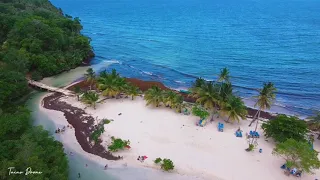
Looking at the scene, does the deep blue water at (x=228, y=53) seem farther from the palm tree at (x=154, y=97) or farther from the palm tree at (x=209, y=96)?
the palm tree at (x=154, y=97)

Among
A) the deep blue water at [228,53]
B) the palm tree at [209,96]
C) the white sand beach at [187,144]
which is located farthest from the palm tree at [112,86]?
the deep blue water at [228,53]

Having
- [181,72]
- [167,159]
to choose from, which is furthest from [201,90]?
[181,72]

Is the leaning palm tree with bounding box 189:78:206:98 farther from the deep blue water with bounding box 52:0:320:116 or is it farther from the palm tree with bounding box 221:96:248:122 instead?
the deep blue water with bounding box 52:0:320:116

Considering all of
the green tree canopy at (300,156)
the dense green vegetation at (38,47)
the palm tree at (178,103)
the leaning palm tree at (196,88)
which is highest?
the dense green vegetation at (38,47)

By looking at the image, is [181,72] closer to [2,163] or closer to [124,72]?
[124,72]

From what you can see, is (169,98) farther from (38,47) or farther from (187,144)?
(38,47)
